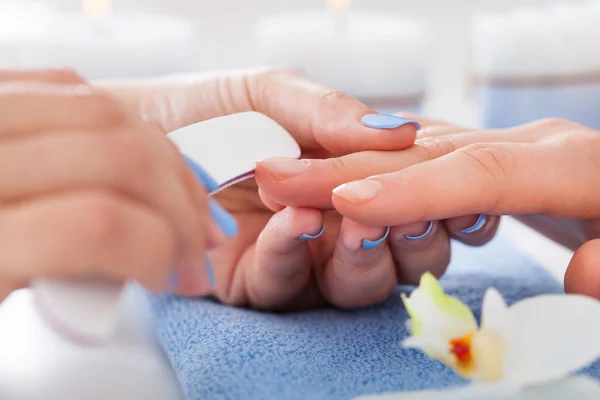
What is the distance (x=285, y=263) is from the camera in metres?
0.48

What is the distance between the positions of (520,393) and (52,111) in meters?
0.23

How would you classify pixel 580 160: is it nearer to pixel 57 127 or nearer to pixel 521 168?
pixel 521 168

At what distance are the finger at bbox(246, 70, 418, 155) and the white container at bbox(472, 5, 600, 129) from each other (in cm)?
61

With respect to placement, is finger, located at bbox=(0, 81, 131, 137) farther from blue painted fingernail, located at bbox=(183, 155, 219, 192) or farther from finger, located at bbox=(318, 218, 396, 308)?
finger, located at bbox=(318, 218, 396, 308)

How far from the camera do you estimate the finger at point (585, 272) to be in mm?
402

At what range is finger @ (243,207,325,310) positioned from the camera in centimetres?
44

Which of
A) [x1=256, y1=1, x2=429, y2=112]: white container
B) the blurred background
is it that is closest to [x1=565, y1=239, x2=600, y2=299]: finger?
the blurred background

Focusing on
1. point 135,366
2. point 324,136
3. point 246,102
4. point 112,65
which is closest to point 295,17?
point 112,65

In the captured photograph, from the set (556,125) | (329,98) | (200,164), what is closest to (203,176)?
(200,164)

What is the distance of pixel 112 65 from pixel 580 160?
93cm

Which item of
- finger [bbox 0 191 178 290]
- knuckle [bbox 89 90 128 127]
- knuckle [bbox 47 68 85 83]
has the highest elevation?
knuckle [bbox 47 68 85 83]

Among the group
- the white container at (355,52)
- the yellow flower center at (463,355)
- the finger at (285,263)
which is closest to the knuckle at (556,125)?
the finger at (285,263)

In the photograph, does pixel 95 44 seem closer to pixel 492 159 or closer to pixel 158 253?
pixel 492 159

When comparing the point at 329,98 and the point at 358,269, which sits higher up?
the point at 329,98
